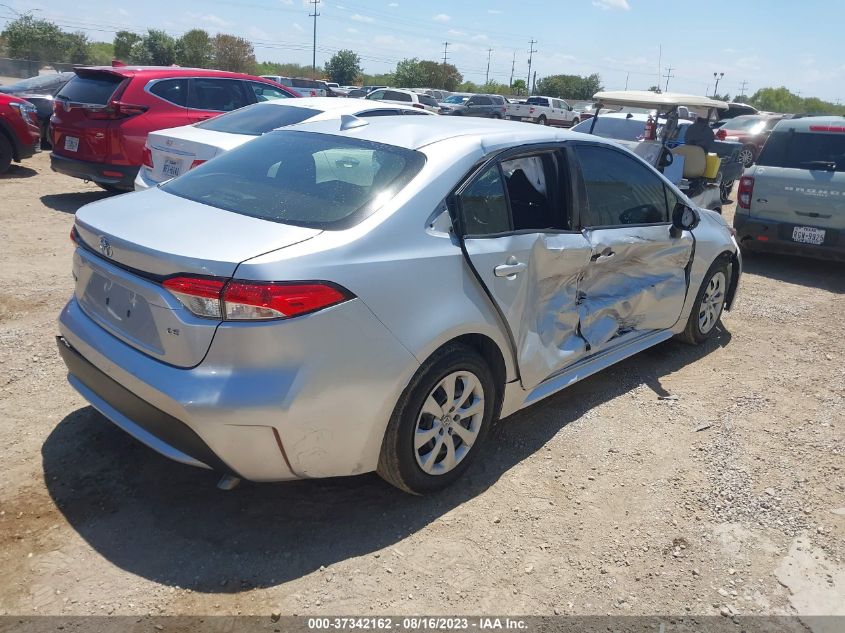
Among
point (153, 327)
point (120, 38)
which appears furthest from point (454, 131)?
point (120, 38)

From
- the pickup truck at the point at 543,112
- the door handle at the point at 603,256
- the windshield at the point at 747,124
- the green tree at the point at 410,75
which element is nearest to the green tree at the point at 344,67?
the green tree at the point at 410,75

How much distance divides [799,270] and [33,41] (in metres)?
64.1

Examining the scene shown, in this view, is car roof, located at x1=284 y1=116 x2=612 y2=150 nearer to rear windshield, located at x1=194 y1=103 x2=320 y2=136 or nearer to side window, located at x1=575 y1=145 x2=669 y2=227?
side window, located at x1=575 y1=145 x2=669 y2=227

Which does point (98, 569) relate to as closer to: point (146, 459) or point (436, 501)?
point (146, 459)

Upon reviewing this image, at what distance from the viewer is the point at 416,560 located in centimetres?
288

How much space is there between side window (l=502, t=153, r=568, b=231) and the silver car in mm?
11

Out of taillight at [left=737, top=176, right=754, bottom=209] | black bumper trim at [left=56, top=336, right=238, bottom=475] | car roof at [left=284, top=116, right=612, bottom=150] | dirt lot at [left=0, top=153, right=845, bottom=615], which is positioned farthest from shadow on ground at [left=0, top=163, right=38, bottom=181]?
taillight at [left=737, top=176, right=754, bottom=209]

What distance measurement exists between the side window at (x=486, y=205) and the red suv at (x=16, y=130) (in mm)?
9941

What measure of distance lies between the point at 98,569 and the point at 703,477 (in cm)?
291

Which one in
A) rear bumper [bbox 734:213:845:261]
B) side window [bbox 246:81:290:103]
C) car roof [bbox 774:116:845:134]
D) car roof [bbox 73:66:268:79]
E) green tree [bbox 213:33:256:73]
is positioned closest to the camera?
rear bumper [bbox 734:213:845:261]

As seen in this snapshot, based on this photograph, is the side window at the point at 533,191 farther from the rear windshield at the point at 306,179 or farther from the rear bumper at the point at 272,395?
the rear bumper at the point at 272,395

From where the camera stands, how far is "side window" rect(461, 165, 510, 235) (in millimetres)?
3236

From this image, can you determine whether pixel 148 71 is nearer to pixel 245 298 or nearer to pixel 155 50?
pixel 245 298

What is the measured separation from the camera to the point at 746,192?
8211 millimetres
